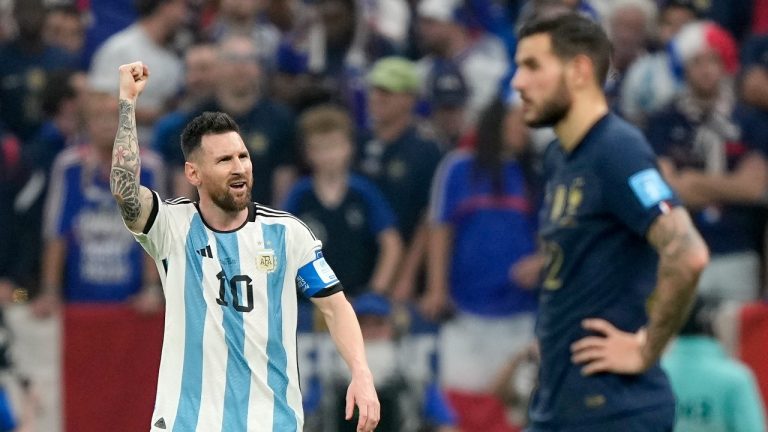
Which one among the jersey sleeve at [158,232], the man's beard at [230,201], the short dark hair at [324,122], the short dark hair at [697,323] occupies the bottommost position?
the short dark hair at [697,323]

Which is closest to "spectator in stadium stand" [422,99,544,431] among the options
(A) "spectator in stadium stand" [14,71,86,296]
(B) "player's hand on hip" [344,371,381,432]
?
(A) "spectator in stadium stand" [14,71,86,296]

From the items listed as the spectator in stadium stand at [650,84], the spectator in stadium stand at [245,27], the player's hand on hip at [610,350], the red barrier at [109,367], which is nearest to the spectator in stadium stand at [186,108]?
the spectator in stadium stand at [245,27]

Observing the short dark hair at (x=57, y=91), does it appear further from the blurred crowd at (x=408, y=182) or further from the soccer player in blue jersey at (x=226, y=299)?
the soccer player in blue jersey at (x=226, y=299)

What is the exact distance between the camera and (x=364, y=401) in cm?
568

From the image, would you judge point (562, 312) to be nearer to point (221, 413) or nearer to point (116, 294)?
point (221, 413)

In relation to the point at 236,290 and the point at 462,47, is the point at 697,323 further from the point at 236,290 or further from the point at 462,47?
the point at 462,47

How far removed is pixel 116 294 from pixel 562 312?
512 centimetres

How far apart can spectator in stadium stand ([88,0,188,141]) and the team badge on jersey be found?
580cm

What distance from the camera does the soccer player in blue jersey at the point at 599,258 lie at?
595 cm

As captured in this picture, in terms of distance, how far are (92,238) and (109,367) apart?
35.1 inches

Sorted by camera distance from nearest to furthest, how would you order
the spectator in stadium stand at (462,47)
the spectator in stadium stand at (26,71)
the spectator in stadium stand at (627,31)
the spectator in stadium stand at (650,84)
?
the spectator in stadium stand at (650,84), the spectator in stadium stand at (627,31), the spectator in stadium stand at (462,47), the spectator in stadium stand at (26,71)

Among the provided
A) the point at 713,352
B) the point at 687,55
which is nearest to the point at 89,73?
the point at 687,55

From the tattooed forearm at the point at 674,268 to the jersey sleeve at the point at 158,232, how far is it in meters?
1.86

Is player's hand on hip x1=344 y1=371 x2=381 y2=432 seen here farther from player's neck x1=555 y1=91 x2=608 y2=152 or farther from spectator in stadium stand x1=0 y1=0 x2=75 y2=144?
spectator in stadium stand x1=0 y1=0 x2=75 y2=144
